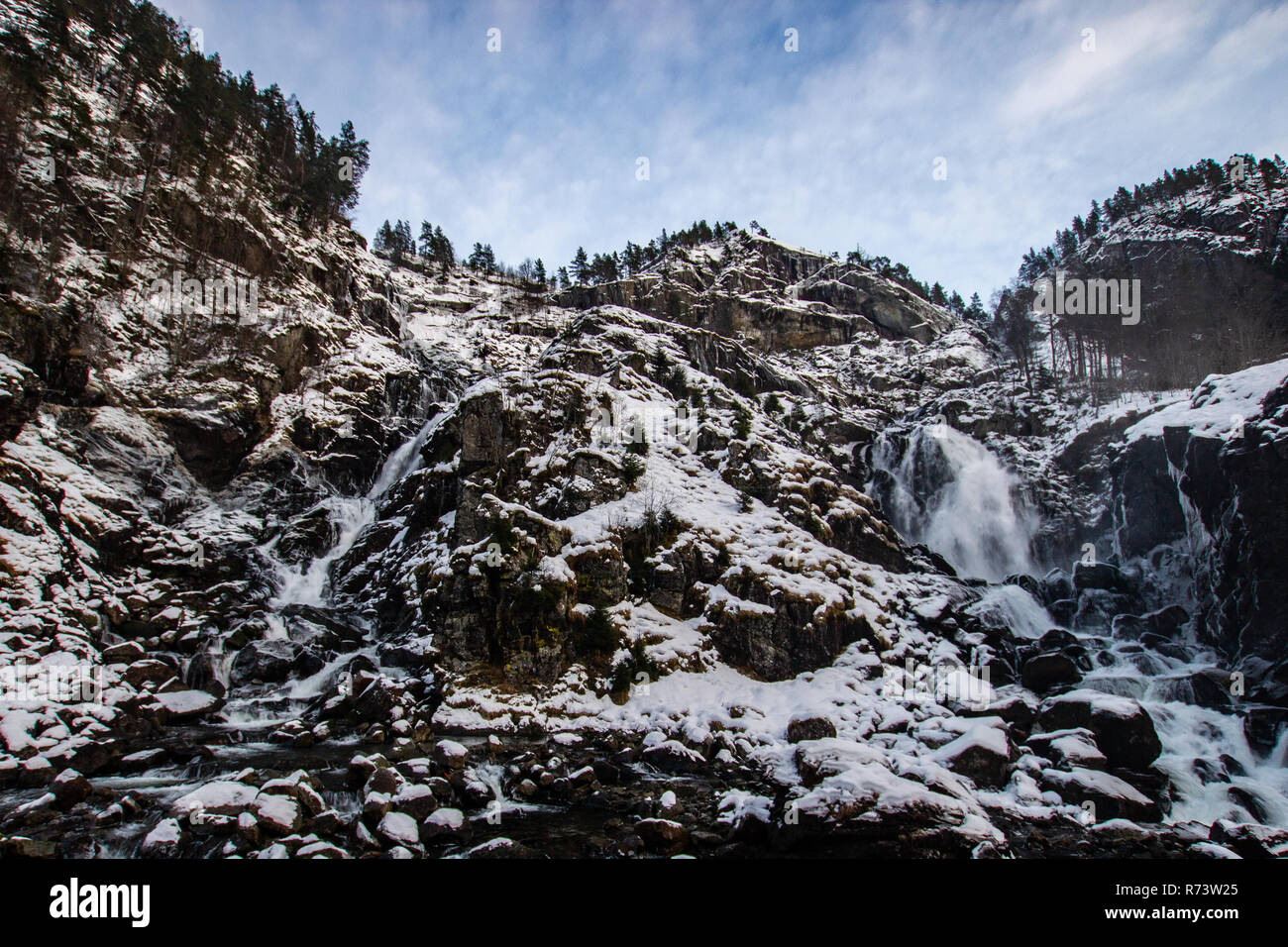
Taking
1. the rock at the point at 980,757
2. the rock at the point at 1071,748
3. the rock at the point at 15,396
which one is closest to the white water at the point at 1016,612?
the rock at the point at 1071,748

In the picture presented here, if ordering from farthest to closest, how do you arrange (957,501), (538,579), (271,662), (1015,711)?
(957,501)
(538,579)
(271,662)
(1015,711)

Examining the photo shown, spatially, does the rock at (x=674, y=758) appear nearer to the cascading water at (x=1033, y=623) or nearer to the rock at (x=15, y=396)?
the cascading water at (x=1033, y=623)

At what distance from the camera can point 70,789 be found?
11453 millimetres

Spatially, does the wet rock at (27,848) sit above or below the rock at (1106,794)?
above

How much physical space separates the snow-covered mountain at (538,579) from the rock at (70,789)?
1.24 feet

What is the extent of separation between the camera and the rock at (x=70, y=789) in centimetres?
1129

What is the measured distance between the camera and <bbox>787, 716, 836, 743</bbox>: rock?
56.9ft

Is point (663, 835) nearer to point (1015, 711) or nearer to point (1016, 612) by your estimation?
point (1015, 711)

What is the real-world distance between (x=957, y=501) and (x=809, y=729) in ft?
85.4

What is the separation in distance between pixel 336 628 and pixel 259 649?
3388 millimetres

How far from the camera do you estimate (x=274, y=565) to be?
27.5m

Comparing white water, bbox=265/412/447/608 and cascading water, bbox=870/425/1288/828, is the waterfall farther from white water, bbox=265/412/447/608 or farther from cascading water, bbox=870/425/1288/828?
white water, bbox=265/412/447/608

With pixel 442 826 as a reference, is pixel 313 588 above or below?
above

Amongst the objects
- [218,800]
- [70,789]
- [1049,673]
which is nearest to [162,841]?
[218,800]
